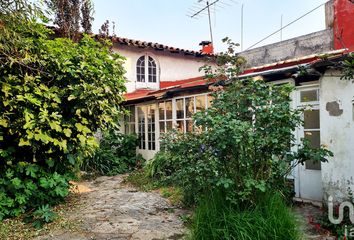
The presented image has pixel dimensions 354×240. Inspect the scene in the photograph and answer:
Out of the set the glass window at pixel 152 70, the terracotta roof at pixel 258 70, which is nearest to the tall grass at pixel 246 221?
the terracotta roof at pixel 258 70

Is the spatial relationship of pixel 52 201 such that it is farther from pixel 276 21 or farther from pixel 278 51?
pixel 276 21

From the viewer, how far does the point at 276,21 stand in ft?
47.9

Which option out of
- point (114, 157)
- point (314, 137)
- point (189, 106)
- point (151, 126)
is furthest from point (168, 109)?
point (314, 137)

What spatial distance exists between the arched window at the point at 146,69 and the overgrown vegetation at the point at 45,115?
330 inches

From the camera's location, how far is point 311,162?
5930 millimetres

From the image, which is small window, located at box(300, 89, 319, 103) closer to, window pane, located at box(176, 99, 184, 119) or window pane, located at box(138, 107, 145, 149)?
window pane, located at box(176, 99, 184, 119)

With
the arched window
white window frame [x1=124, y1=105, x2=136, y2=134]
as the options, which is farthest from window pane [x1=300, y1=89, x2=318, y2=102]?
the arched window

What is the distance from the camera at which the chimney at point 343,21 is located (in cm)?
897

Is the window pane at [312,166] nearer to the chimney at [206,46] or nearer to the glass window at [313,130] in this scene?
the glass window at [313,130]

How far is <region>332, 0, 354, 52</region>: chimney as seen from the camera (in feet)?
29.4

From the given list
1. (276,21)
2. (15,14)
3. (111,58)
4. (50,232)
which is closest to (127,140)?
(111,58)

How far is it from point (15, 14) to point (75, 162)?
11.1 feet

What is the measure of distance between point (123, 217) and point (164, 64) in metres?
11.3

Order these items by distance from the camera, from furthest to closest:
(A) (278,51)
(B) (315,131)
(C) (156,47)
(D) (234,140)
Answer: (C) (156,47) < (A) (278,51) < (B) (315,131) < (D) (234,140)
